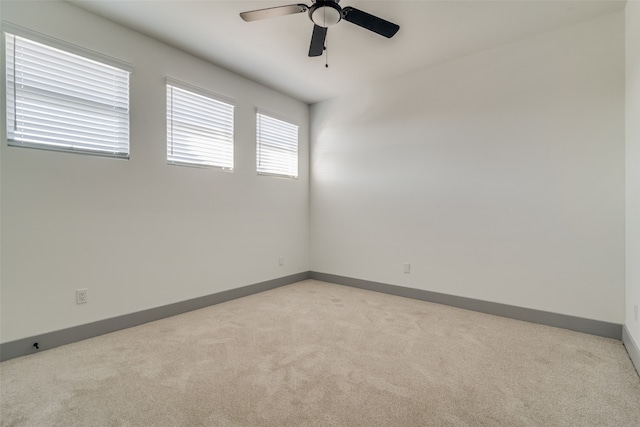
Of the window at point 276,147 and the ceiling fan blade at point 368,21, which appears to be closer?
the ceiling fan blade at point 368,21

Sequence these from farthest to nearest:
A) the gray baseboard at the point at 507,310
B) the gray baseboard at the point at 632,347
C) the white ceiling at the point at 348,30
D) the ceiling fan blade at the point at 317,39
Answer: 1. the gray baseboard at the point at 507,310
2. the white ceiling at the point at 348,30
3. the ceiling fan blade at the point at 317,39
4. the gray baseboard at the point at 632,347

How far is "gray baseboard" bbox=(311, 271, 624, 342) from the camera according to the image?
8.77 ft

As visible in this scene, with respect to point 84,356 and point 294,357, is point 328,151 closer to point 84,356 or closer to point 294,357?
point 294,357

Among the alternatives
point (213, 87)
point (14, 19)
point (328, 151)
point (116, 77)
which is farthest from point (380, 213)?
point (14, 19)

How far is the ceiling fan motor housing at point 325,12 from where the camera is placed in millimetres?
2104

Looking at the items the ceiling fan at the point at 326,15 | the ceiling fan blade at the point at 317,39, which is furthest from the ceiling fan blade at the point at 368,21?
the ceiling fan blade at the point at 317,39

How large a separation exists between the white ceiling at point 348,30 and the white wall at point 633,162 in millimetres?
414

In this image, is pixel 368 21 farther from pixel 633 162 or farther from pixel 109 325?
pixel 109 325

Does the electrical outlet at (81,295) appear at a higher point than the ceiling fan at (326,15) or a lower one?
lower

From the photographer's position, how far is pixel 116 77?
2.77 metres

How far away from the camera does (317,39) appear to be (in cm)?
252

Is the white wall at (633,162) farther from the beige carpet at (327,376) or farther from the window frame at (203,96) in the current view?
the window frame at (203,96)

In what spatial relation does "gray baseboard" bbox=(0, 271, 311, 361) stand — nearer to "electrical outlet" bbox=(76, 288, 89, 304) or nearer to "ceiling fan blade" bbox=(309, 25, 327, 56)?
"electrical outlet" bbox=(76, 288, 89, 304)

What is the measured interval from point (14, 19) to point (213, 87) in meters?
1.68
